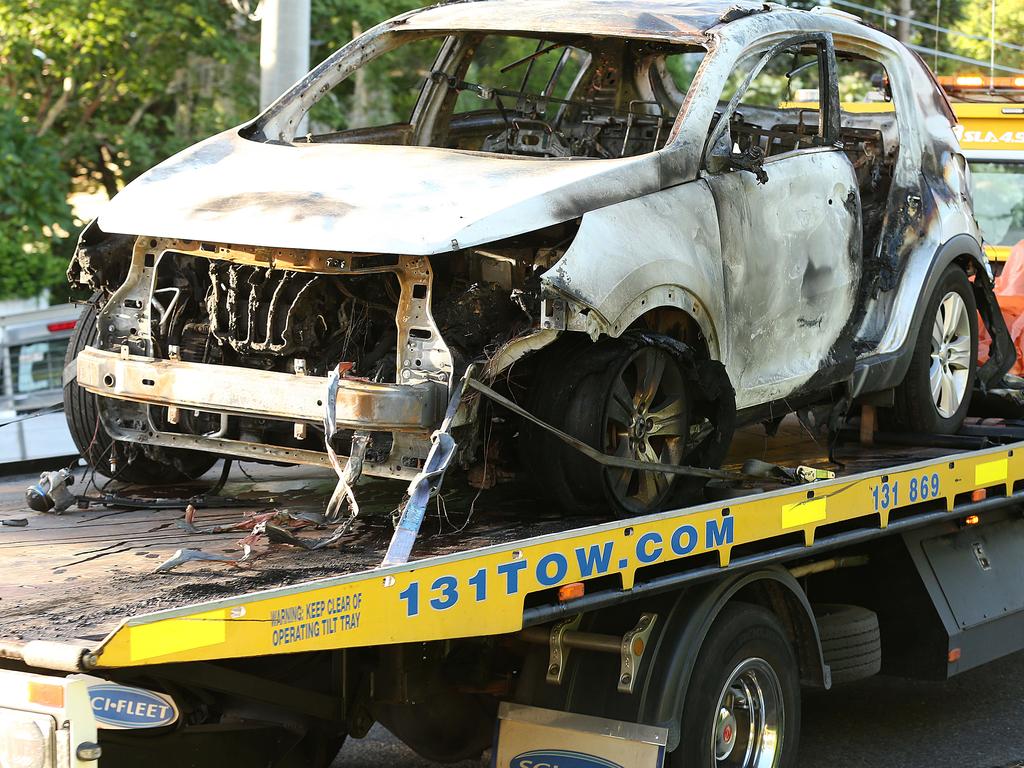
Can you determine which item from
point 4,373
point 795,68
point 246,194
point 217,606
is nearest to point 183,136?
point 4,373

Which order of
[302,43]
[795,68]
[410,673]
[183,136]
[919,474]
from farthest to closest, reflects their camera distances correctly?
[183,136] < [302,43] < [795,68] < [919,474] < [410,673]

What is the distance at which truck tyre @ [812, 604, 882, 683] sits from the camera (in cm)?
570

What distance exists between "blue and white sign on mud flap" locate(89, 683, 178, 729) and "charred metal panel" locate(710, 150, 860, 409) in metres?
2.77

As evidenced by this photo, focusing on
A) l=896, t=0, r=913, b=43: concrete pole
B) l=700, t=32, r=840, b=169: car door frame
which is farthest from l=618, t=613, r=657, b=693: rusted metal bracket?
l=896, t=0, r=913, b=43: concrete pole

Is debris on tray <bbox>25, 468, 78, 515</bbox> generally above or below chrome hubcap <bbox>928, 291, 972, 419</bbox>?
below

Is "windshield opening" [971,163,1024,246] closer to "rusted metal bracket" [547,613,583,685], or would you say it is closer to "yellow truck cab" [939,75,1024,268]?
"yellow truck cab" [939,75,1024,268]

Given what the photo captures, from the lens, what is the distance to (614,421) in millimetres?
5059

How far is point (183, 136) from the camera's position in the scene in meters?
19.2

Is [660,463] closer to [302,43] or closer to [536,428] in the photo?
[536,428]

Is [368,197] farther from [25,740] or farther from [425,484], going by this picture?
[25,740]

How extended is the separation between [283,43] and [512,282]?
21.8 feet

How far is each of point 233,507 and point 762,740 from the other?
6.34 feet

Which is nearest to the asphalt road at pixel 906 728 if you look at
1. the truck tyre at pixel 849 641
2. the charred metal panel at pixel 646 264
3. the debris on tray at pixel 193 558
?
the truck tyre at pixel 849 641

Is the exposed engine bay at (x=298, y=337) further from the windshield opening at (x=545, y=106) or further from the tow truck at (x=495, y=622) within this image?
the windshield opening at (x=545, y=106)
